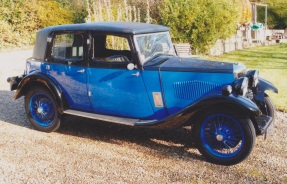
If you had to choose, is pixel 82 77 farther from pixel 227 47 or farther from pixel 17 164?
pixel 227 47

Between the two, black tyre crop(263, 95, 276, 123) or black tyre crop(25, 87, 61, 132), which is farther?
black tyre crop(25, 87, 61, 132)

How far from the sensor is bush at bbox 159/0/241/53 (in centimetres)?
1227

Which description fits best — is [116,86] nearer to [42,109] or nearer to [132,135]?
[132,135]

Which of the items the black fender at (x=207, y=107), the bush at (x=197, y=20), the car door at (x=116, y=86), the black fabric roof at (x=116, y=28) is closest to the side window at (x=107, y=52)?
the car door at (x=116, y=86)

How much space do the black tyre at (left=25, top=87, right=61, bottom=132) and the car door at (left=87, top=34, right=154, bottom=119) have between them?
773 mm

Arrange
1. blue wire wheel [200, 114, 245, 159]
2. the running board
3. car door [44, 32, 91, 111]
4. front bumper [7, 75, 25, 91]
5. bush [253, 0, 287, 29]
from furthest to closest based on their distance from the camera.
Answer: bush [253, 0, 287, 29], front bumper [7, 75, 25, 91], car door [44, 32, 91, 111], the running board, blue wire wheel [200, 114, 245, 159]

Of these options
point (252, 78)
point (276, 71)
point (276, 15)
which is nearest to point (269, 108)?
point (252, 78)

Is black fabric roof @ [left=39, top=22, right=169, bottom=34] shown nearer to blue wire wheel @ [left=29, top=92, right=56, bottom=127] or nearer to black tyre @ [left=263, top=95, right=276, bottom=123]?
blue wire wheel @ [left=29, top=92, right=56, bottom=127]

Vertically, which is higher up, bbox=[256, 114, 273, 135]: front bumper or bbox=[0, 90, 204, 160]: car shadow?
bbox=[256, 114, 273, 135]: front bumper

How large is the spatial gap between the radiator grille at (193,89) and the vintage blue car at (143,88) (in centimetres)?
1

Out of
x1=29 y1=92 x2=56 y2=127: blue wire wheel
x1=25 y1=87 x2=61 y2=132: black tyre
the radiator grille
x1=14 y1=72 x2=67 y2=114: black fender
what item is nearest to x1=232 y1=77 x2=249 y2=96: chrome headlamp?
the radiator grille

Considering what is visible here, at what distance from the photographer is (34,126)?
Answer: 5480 mm

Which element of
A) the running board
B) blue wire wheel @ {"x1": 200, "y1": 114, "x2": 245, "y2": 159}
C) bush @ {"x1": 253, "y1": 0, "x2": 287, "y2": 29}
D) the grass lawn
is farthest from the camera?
bush @ {"x1": 253, "y1": 0, "x2": 287, "y2": 29}

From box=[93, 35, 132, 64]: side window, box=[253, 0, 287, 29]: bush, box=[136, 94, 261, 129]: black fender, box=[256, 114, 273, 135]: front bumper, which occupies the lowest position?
box=[253, 0, 287, 29]: bush
